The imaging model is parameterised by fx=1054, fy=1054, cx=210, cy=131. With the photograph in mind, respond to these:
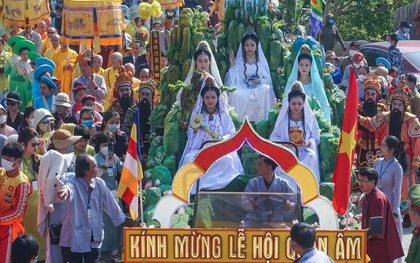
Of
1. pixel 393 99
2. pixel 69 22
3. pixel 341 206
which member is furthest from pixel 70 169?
pixel 69 22

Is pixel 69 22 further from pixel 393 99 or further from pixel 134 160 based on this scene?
pixel 134 160

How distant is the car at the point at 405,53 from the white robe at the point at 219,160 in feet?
22.2

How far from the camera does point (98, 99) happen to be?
17016mm

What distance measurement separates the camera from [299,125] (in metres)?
13.6

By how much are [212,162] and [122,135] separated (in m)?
3.96

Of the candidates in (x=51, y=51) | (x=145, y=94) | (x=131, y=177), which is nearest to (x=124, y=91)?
(x=145, y=94)

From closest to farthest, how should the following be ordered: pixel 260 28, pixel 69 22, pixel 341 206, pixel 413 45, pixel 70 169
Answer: pixel 341 206 < pixel 70 169 < pixel 260 28 < pixel 69 22 < pixel 413 45

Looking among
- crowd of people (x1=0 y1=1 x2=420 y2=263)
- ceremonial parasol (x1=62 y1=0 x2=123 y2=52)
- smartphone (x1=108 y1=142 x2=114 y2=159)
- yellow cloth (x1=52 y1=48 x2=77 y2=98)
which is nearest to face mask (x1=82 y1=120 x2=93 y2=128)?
crowd of people (x1=0 y1=1 x2=420 y2=263)

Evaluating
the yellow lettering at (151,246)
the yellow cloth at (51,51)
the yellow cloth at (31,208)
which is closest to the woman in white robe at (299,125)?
the yellow cloth at (31,208)

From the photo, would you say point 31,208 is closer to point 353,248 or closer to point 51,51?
point 353,248

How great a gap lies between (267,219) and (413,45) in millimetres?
11174

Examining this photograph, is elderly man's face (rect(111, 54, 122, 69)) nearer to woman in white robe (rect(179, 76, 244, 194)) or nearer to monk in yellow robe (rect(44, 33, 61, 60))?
monk in yellow robe (rect(44, 33, 61, 60))

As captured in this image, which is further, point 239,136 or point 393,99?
point 393,99

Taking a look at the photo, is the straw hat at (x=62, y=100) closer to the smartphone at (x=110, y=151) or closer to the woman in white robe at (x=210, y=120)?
the woman in white robe at (x=210, y=120)
